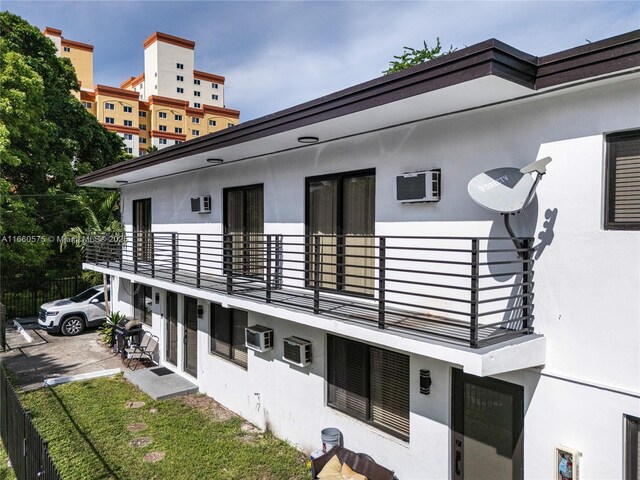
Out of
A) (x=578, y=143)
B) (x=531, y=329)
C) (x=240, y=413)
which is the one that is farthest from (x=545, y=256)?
(x=240, y=413)

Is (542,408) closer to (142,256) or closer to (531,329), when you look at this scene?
(531,329)

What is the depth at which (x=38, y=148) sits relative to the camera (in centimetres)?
1881

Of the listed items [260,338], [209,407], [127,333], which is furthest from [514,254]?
[127,333]

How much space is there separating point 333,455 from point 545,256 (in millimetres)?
4098

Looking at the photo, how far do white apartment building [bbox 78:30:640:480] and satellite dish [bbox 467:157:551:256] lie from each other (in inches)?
4.0

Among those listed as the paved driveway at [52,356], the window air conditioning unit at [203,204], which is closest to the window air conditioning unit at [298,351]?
the window air conditioning unit at [203,204]

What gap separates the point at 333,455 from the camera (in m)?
6.43

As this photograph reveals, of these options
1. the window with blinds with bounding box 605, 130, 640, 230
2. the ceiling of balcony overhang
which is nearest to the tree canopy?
the ceiling of balcony overhang

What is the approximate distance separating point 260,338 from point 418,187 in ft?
13.9

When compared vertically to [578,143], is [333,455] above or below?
below

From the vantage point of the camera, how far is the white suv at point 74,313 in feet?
51.3

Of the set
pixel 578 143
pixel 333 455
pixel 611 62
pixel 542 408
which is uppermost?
pixel 611 62

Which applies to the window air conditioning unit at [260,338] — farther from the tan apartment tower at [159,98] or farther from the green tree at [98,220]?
the tan apartment tower at [159,98]

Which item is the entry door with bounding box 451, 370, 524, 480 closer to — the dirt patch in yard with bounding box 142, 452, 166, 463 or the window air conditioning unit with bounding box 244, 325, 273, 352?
the window air conditioning unit with bounding box 244, 325, 273, 352
